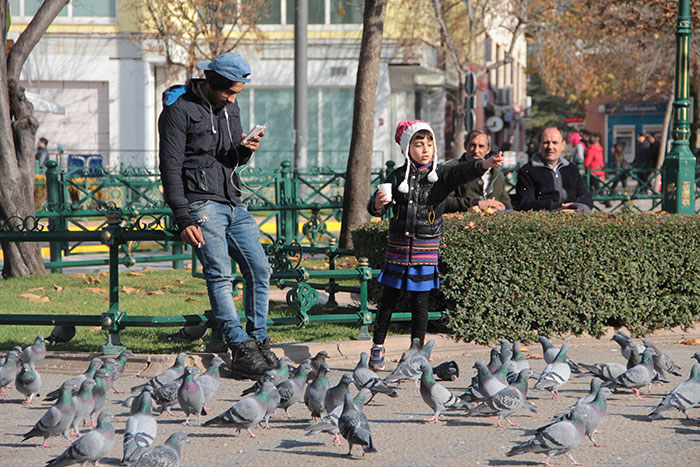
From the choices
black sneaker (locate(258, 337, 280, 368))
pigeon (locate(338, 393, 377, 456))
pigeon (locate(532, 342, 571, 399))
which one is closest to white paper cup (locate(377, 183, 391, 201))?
black sneaker (locate(258, 337, 280, 368))

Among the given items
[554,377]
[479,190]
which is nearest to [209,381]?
[554,377]

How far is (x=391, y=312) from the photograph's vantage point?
24.4 feet

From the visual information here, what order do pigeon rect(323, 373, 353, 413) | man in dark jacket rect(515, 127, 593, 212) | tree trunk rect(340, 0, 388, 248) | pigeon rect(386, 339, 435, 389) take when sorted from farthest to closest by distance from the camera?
tree trunk rect(340, 0, 388, 248) → man in dark jacket rect(515, 127, 593, 212) → pigeon rect(386, 339, 435, 389) → pigeon rect(323, 373, 353, 413)

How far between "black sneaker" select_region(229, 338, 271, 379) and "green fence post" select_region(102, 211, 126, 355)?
3.23 ft

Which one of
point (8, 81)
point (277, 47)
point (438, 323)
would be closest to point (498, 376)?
point (438, 323)

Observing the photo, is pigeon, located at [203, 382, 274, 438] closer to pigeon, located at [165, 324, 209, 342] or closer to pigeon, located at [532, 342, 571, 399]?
pigeon, located at [532, 342, 571, 399]

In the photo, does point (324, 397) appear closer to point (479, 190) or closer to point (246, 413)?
point (246, 413)

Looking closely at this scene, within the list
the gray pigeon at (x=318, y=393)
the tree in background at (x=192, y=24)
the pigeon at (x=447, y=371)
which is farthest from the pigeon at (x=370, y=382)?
the tree in background at (x=192, y=24)

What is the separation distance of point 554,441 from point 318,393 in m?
1.54

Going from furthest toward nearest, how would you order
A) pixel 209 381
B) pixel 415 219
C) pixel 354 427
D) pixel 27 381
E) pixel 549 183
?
pixel 549 183 < pixel 415 219 < pixel 27 381 < pixel 209 381 < pixel 354 427

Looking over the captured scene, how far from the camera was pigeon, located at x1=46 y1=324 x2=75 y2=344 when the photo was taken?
7867mm

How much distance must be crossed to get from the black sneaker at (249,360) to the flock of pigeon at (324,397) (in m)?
0.39

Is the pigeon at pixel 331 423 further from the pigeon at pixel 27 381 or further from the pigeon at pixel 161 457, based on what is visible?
the pigeon at pixel 27 381

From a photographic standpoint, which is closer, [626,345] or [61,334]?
[626,345]
